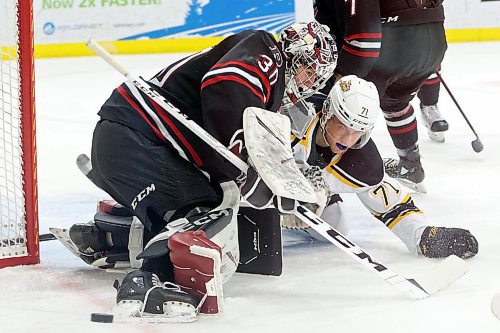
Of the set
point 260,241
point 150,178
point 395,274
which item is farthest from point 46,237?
point 395,274

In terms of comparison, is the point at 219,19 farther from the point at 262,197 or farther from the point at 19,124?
the point at 262,197

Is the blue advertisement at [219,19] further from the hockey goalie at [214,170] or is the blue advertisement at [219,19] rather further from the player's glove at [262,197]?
the player's glove at [262,197]

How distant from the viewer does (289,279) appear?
2594 millimetres

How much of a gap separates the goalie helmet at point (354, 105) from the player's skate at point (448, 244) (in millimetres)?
387

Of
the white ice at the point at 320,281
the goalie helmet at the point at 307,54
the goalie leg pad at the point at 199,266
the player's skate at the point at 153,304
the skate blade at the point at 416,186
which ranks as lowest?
the skate blade at the point at 416,186

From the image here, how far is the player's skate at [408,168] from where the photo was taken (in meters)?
3.79

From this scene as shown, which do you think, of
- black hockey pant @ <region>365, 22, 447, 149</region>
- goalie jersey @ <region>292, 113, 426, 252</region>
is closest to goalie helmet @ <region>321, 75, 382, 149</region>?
goalie jersey @ <region>292, 113, 426, 252</region>

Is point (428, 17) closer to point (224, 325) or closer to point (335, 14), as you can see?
point (335, 14)

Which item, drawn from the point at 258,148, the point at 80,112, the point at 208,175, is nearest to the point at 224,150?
the point at 258,148

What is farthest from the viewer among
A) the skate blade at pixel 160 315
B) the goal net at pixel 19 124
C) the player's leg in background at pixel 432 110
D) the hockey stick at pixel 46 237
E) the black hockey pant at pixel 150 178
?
the player's leg in background at pixel 432 110

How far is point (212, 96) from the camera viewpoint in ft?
7.61

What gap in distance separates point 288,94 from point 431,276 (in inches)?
23.1

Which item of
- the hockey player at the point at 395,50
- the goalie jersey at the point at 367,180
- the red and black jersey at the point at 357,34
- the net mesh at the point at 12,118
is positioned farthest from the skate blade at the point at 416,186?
the net mesh at the point at 12,118

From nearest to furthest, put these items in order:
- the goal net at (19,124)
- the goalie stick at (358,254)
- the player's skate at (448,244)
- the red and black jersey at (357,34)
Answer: the goalie stick at (358,254)
the goal net at (19,124)
the player's skate at (448,244)
the red and black jersey at (357,34)
